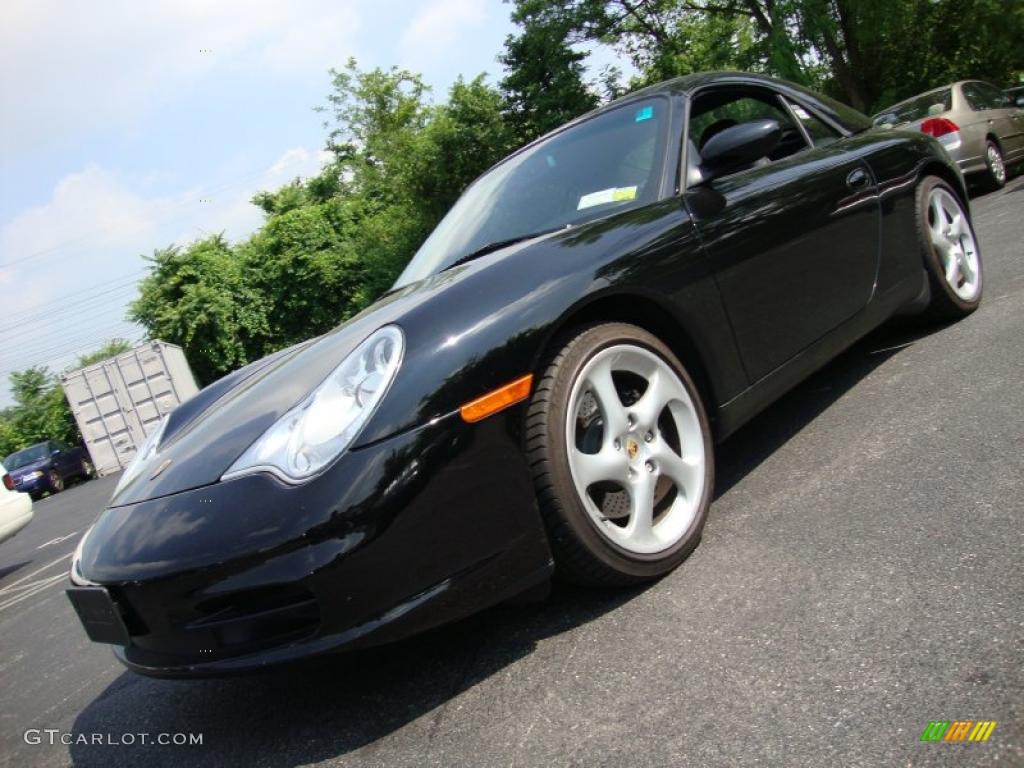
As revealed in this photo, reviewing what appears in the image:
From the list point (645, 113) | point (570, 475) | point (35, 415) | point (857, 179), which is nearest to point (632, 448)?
point (570, 475)

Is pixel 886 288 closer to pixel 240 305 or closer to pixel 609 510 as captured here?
pixel 609 510

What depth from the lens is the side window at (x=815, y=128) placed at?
3.65 meters

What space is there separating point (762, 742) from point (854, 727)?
0.17m

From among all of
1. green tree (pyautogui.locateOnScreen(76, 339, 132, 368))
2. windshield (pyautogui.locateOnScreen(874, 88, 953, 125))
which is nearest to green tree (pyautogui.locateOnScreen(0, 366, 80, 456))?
green tree (pyautogui.locateOnScreen(76, 339, 132, 368))

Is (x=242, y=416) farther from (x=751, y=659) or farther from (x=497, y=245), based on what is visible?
(x=751, y=659)

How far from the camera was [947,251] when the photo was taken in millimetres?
4043

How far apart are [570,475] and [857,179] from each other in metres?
2.14

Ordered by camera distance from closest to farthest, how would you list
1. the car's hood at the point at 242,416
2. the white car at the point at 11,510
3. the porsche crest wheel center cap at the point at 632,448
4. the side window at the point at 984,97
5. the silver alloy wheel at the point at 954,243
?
the car's hood at the point at 242,416 → the porsche crest wheel center cap at the point at 632,448 → the silver alloy wheel at the point at 954,243 → the white car at the point at 11,510 → the side window at the point at 984,97

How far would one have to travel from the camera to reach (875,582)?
6.54 feet

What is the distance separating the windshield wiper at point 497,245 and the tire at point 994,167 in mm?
8943

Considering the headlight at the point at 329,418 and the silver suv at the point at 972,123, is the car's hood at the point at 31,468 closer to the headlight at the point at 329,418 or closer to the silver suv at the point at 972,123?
the silver suv at the point at 972,123

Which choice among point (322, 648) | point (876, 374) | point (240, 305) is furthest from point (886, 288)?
point (240, 305)

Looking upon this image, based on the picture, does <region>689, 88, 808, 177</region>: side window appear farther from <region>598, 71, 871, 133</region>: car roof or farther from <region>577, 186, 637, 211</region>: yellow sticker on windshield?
<region>577, 186, 637, 211</region>: yellow sticker on windshield

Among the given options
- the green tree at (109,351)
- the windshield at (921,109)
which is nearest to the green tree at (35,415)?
the green tree at (109,351)
